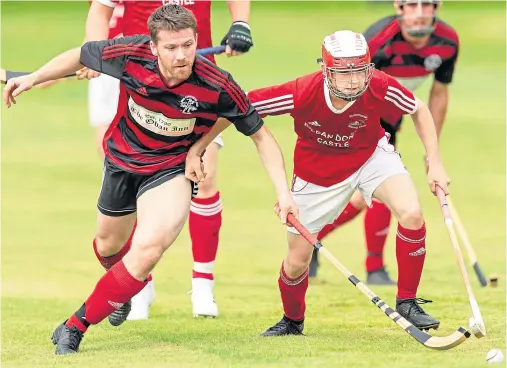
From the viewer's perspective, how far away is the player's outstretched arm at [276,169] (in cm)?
523

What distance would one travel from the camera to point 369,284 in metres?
7.55

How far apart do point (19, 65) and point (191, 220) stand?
38.4ft

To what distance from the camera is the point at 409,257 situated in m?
5.66

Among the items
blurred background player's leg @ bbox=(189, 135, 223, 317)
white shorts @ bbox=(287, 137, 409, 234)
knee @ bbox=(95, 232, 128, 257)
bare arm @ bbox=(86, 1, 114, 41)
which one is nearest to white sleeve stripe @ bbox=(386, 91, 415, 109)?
white shorts @ bbox=(287, 137, 409, 234)

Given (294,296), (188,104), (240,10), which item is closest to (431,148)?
(294,296)

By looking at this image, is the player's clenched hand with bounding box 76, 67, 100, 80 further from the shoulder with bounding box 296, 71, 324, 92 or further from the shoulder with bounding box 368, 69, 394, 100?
the shoulder with bounding box 368, 69, 394, 100

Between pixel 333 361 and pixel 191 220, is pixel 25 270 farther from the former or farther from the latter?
pixel 333 361

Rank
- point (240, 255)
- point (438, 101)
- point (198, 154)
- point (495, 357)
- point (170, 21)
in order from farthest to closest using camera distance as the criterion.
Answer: point (240, 255) < point (438, 101) < point (198, 154) < point (170, 21) < point (495, 357)

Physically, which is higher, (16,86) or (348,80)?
(348,80)

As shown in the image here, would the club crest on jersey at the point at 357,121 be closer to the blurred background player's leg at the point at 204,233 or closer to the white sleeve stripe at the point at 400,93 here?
the white sleeve stripe at the point at 400,93

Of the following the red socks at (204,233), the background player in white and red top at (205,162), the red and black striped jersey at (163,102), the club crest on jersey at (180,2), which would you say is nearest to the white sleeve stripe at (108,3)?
the background player in white and red top at (205,162)

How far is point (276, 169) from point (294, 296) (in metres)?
0.81

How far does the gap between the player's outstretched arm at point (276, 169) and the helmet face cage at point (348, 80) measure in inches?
14.9

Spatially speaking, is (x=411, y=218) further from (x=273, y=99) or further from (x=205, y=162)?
(x=205, y=162)
